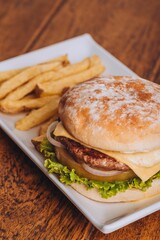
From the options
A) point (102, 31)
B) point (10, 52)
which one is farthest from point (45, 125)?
point (102, 31)

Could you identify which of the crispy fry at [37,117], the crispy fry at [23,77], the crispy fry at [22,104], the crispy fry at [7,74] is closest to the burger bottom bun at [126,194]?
the crispy fry at [37,117]

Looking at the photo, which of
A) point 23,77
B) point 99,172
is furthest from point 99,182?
point 23,77

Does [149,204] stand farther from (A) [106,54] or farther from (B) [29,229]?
(A) [106,54]

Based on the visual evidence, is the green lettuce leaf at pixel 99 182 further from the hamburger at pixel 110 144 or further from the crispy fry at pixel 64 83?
the crispy fry at pixel 64 83

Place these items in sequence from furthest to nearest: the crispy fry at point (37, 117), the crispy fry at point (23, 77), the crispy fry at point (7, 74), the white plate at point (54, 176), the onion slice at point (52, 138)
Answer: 1. the crispy fry at point (7, 74)
2. the crispy fry at point (23, 77)
3. the crispy fry at point (37, 117)
4. the onion slice at point (52, 138)
5. the white plate at point (54, 176)

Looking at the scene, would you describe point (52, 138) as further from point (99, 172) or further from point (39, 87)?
point (39, 87)

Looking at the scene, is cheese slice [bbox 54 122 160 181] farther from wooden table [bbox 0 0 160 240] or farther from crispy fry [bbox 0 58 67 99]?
crispy fry [bbox 0 58 67 99]
